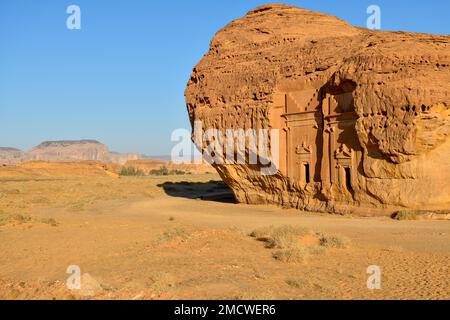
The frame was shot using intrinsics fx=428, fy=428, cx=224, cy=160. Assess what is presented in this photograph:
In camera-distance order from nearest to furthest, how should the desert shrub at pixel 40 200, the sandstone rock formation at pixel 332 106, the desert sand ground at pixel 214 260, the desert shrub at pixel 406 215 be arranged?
the desert sand ground at pixel 214 260 < the desert shrub at pixel 406 215 < the sandstone rock formation at pixel 332 106 < the desert shrub at pixel 40 200

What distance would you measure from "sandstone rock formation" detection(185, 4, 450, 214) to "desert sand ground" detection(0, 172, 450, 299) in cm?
189

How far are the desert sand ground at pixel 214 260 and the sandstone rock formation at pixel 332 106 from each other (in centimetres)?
189

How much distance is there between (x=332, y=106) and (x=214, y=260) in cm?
1380

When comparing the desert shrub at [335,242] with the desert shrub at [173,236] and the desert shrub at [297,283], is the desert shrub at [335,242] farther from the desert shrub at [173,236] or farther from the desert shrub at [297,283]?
the desert shrub at [173,236]

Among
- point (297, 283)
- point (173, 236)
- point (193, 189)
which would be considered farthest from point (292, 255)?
point (193, 189)

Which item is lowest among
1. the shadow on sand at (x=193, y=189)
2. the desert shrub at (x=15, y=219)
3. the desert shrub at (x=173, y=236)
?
the shadow on sand at (x=193, y=189)

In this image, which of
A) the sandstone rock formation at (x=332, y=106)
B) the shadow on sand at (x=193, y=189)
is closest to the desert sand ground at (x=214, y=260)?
the sandstone rock formation at (x=332, y=106)

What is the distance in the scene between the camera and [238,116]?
1094 inches

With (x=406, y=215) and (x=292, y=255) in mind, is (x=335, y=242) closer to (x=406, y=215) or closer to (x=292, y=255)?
(x=292, y=255)

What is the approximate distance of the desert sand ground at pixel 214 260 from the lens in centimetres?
877

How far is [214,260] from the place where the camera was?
12.2m

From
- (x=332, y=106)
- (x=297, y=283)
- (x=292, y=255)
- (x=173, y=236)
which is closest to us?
(x=297, y=283)

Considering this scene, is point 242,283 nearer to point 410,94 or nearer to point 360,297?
point 360,297

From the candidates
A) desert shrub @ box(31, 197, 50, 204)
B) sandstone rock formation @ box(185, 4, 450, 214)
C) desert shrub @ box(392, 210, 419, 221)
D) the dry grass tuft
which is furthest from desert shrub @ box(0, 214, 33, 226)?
desert shrub @ box(392, 210, 419, 221)
